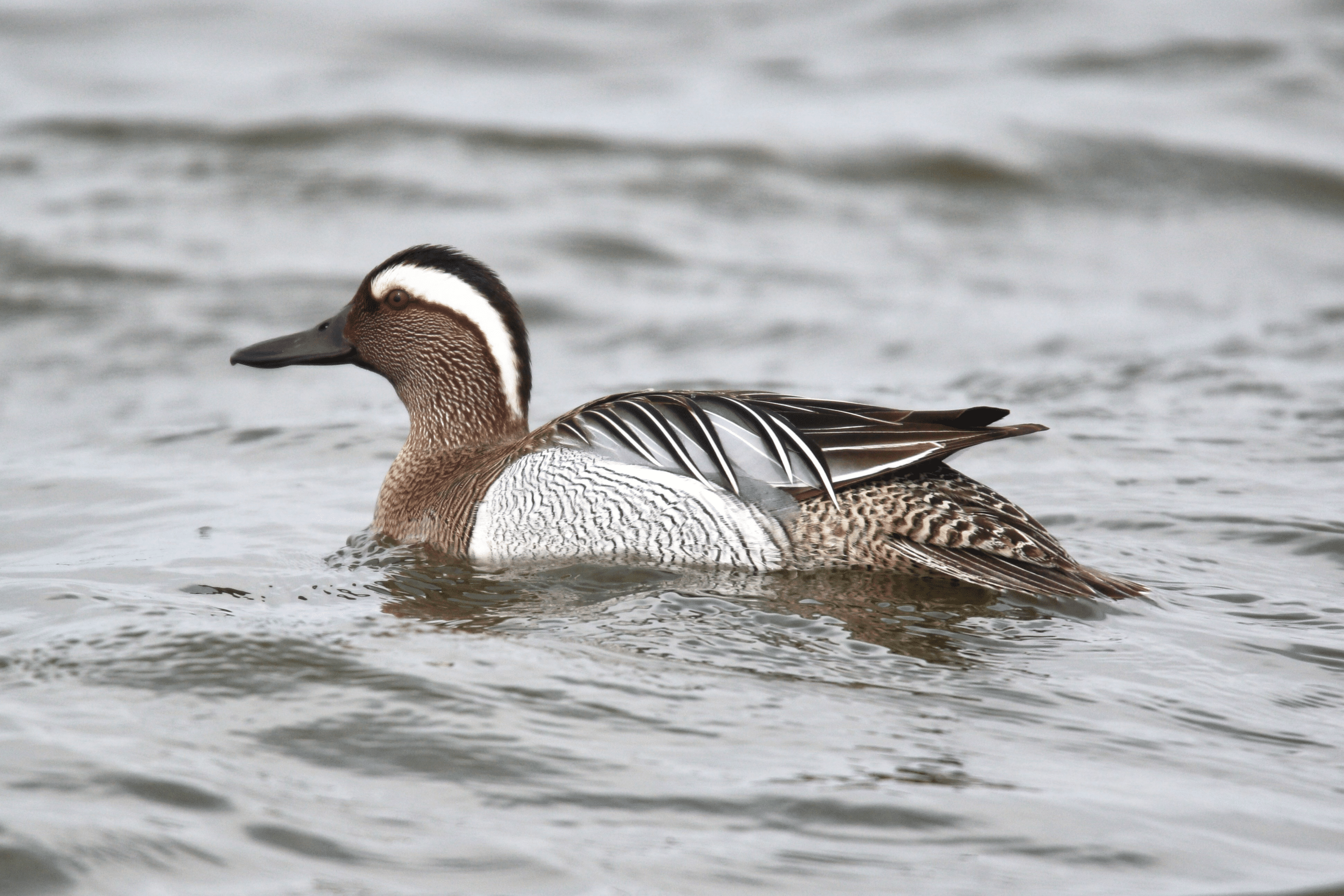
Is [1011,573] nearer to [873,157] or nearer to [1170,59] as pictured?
[873,157]

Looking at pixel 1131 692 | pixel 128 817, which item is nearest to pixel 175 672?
pixel 128 817

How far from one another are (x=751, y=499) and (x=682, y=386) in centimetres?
389

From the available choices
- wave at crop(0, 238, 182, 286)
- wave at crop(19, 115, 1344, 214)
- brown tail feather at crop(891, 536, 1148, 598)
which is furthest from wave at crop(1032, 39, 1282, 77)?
brown tail feather at crop(891, 536, 1148, 598)

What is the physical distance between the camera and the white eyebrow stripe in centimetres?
641

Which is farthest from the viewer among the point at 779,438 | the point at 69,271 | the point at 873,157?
the point at 873,157

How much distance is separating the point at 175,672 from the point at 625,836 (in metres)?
1.65

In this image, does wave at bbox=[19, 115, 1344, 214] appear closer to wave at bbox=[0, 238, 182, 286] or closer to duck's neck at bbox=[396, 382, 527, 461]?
wave at bbox=[0, 238, 182, 286]

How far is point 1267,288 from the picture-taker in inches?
451

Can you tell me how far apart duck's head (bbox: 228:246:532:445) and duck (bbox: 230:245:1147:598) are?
19.3 inches

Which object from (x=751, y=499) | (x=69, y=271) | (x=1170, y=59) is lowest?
(x=751, y=499)

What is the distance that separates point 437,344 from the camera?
6555 millimetres

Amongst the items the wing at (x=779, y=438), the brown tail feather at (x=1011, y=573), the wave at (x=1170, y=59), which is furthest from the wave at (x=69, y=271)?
the wave at (x=1170, y=59)

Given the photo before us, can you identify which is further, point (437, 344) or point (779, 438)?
point (437, 344)

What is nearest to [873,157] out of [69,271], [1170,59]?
[1170,59]
